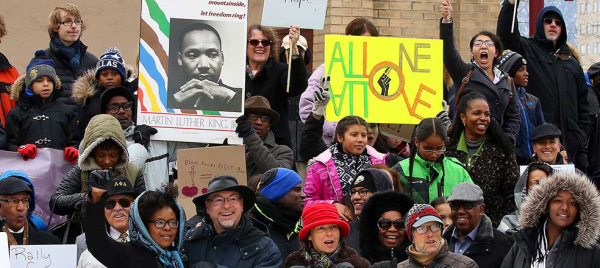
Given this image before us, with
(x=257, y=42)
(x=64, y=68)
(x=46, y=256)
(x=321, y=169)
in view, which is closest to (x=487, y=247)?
(x=321, y=169)

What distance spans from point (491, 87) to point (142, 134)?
3.05 metres

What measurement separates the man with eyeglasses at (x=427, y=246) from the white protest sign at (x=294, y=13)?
3.08 m

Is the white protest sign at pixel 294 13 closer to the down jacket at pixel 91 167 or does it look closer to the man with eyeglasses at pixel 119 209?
the down jacket at pixel 91 167

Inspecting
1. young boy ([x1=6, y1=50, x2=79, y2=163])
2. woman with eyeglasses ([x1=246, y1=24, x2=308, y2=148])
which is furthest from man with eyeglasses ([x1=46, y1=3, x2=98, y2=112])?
woman with eyeglasses ([x1=246, y1=24, x2=308, y2=148])

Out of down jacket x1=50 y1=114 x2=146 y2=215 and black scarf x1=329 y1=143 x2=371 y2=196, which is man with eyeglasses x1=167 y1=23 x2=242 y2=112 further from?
down jacket x1=50 y1=114 x2=146 y2=215

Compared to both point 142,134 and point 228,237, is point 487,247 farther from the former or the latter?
point 142,134

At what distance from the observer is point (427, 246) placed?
7.84 m

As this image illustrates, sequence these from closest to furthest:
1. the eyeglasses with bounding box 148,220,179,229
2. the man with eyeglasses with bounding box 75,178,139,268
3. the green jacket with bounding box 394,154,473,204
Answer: the eyeglasses with bounding box 148,220,179,229 → the man with eyeglasses with bounding box 75,178,139,268 → the green jacket with bounding box 394,154,473,204

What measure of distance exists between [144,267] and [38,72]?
3203 millimetres

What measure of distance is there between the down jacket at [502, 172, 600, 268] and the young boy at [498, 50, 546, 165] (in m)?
2.83

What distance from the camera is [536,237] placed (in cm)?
814

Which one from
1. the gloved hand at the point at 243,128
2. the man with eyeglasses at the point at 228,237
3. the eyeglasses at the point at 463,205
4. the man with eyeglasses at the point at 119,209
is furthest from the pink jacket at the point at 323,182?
the man with eyeglasses at the point at 119,209

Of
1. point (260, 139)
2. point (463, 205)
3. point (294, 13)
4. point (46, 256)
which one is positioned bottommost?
point (46, 256)

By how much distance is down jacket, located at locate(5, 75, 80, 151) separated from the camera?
10117 millimetres
